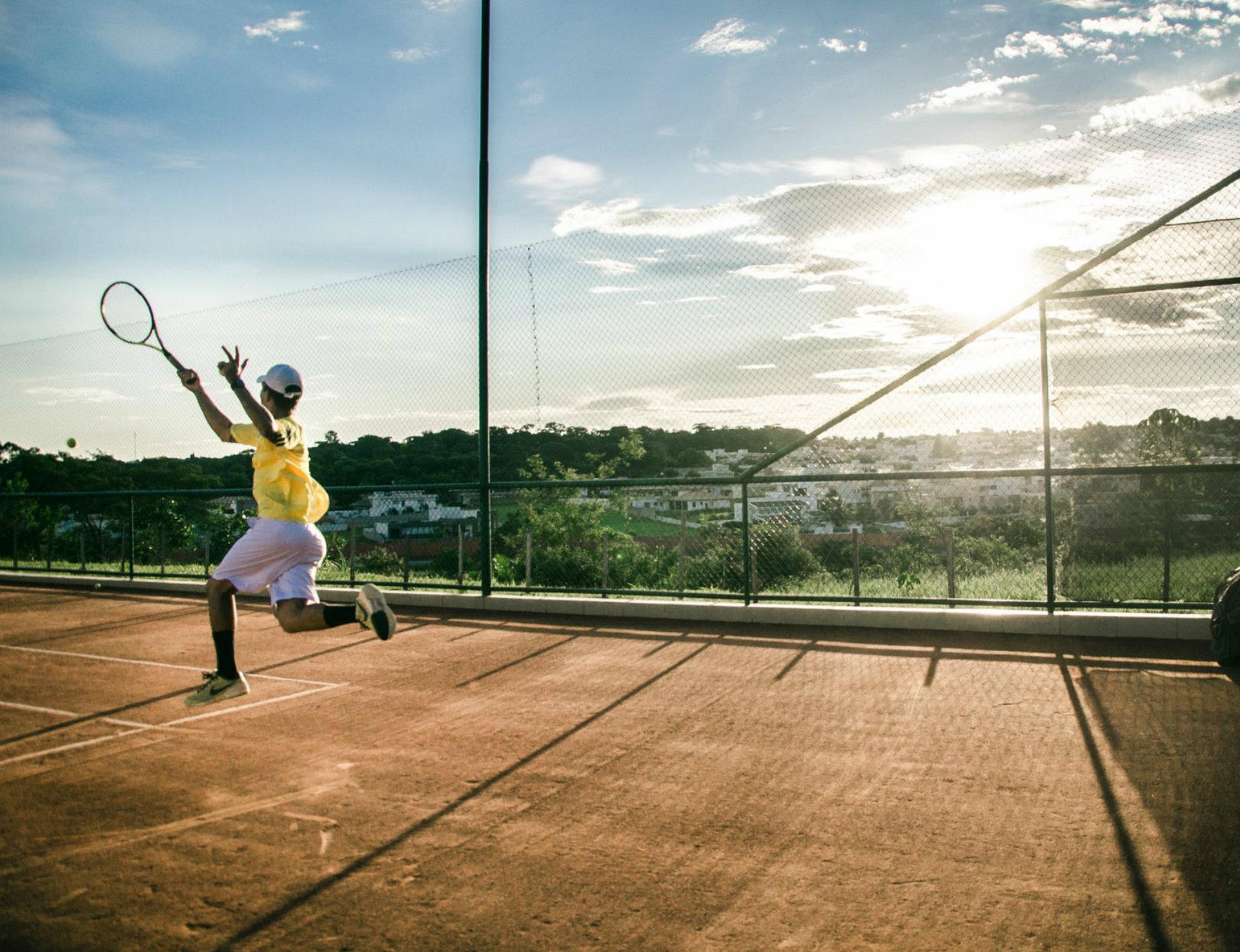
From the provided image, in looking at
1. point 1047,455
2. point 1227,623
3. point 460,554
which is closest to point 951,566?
point 1047,455

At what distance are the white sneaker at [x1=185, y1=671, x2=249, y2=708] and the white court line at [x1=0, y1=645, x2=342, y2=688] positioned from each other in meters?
1.38

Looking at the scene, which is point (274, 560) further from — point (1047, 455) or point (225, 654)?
point (1047, 455)

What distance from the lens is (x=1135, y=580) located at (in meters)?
8.84

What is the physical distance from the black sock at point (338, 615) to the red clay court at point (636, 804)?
0.73 m

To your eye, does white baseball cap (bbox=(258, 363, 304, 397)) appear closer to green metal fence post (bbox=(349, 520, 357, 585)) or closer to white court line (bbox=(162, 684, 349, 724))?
white court line (bbox=(162, 684, 349, 724))

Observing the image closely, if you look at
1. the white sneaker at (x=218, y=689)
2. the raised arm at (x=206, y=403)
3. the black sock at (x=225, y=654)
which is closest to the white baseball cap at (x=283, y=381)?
the raised arm at (x=206, y=403)

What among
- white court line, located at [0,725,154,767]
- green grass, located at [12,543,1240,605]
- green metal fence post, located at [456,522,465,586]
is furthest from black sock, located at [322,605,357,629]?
green metal fence post, located at [456,522,465,586]

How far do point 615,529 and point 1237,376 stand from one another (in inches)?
249

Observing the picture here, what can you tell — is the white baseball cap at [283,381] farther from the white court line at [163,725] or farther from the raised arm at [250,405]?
the white court line at [163,725]

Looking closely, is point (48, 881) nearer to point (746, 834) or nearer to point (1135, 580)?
point (746, 834)

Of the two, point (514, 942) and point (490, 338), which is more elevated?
point (490, 338)

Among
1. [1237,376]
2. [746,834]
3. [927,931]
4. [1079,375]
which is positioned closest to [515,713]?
[746,834]

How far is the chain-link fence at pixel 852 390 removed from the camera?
28.1 ft

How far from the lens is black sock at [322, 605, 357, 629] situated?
18.8ft
